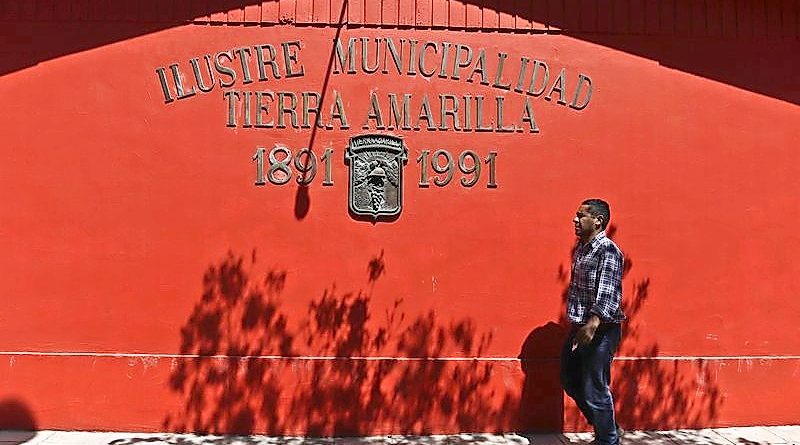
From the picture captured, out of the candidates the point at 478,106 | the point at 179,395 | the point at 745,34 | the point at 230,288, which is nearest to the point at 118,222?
the point at 230,288

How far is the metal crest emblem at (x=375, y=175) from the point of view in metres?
5.49

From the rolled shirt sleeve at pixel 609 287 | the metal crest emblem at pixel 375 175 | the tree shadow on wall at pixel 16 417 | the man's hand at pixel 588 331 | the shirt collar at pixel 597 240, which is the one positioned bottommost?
the tree shadow on wall at pixel 16 417

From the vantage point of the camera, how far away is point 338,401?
5.42m

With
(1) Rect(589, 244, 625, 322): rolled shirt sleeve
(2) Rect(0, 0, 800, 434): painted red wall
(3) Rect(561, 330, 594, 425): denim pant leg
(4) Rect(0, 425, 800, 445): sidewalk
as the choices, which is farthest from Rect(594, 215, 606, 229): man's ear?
(4) Rect(0, 425, 800, 445): sidewalk

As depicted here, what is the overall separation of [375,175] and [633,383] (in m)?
2.65

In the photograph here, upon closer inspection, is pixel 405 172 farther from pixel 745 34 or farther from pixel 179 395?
pixel 745 34

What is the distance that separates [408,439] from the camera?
5.36 m

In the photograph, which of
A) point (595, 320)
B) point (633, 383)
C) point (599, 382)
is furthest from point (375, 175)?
point (633, 383)

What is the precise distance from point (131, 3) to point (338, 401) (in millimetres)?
3566

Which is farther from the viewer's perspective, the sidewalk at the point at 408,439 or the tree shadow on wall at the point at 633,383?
the tree shadow on wall at the point at 633,383

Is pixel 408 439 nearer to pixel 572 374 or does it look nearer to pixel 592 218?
pixel 572 374

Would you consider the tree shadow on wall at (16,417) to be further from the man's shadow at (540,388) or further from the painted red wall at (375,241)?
the man's shadow at (540,388)

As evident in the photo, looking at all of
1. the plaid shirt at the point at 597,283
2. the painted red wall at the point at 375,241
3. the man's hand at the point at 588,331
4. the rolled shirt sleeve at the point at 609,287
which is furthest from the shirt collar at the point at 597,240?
the painted red wall at the point at 375,241

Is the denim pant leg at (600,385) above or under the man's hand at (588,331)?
under
